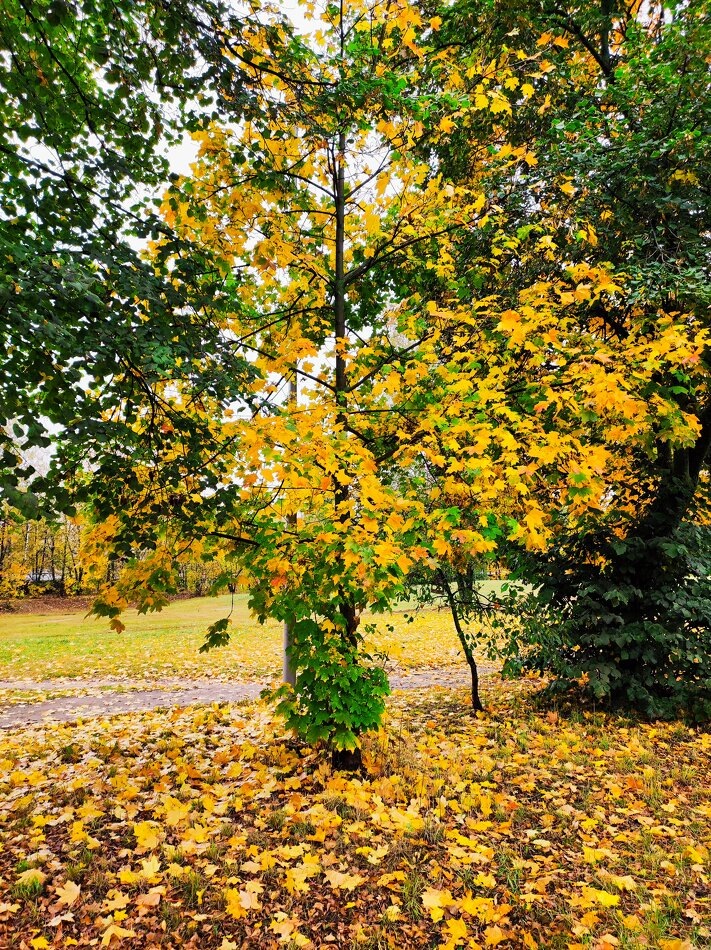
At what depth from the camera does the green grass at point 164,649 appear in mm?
11938

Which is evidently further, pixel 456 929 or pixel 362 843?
pixel 362 843

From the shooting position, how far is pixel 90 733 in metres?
6.39

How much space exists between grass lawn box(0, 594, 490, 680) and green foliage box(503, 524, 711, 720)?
7.25 feet

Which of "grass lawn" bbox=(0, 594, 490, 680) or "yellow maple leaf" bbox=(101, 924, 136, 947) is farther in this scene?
"grass lawn" bbox=(0, 594, 490, 680)

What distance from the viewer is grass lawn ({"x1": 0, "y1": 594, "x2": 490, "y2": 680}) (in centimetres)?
1197

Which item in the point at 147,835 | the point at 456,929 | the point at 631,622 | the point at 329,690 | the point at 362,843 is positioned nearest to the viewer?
the point at 456,929

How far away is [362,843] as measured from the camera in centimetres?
369

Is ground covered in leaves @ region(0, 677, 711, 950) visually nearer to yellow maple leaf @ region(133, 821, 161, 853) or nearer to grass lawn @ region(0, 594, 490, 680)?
yellow maple leaf @ region(133, 821, 161, 853)

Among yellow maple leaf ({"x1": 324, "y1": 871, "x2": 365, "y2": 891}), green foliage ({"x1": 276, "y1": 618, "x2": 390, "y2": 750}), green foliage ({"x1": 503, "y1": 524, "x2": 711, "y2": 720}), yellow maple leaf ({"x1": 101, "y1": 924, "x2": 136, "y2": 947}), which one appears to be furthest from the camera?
green foliage ({"x1": 503, "y1": 524, "x2": 711, "y2": 720})

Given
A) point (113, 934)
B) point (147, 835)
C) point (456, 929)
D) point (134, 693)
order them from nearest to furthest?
point (113, 934)
point (456, 929)
point (147, 835)
point (134, 693)

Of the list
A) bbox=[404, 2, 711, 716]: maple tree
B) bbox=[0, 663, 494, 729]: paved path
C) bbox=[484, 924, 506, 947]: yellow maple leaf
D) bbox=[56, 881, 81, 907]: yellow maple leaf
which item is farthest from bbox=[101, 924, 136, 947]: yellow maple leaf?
bbox=[0, 663, 494, 729]: paved path

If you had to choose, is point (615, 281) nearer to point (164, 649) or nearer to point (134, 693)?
point (134, 693)

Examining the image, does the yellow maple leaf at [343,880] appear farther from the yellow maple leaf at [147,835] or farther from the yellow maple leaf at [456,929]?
the yellow maple leaf at [147,835]

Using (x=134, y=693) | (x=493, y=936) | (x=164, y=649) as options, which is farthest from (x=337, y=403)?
(x=164, y=649)
